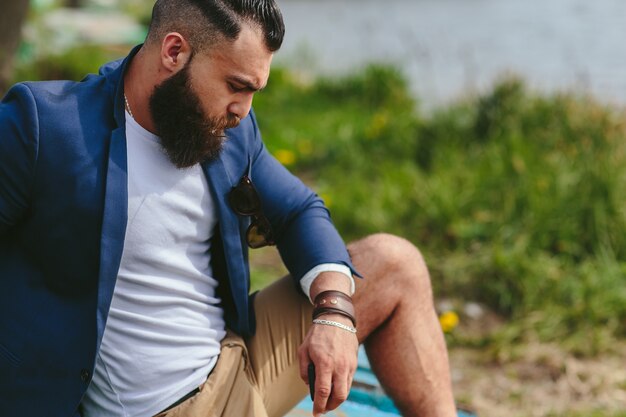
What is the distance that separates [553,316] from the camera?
399 cm

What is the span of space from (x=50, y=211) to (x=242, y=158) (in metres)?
0.55

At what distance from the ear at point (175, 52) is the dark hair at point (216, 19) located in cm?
2

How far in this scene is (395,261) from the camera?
253 centimetres

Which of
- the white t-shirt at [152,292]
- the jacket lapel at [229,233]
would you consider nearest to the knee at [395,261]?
the jacket lapel at [229,233]

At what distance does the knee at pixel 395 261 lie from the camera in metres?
2.53

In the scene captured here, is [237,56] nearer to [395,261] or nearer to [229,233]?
[229,233]

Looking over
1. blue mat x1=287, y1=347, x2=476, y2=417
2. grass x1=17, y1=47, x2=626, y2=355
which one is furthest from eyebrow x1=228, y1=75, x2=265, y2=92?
grass x1=17, y1=47, x2=626, y2=355

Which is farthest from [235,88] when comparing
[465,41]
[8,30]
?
[465,41]

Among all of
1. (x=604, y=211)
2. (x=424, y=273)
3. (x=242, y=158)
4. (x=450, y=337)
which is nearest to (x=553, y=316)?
(x=450, y=337)

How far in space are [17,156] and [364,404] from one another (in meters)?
1.64

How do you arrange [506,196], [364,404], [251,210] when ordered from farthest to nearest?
[506,196], [364,404], [251,210]

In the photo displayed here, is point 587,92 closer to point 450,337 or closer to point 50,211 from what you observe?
point 450,337

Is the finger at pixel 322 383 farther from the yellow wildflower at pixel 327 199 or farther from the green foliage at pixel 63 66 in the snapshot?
the green foliage at pixel 63 66

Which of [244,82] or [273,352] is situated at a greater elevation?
[244,82]
